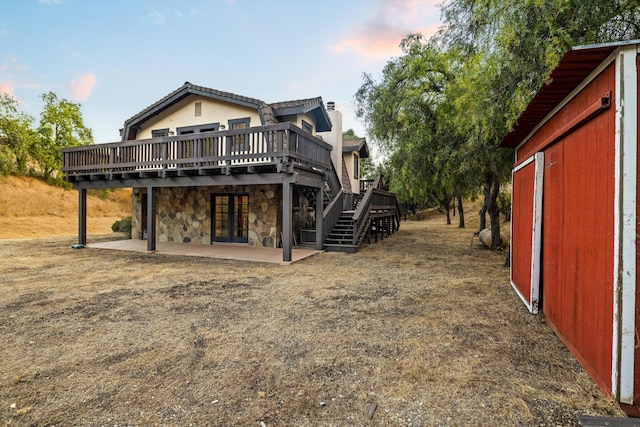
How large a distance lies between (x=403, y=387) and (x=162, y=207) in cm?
1245

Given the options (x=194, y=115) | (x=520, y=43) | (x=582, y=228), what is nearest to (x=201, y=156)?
(x=194, y=115)

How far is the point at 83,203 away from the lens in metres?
11.3

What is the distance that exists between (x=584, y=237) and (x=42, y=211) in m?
28.8

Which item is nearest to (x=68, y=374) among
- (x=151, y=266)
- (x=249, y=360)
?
(x=249, y=360)

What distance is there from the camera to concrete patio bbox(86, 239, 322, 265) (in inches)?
350

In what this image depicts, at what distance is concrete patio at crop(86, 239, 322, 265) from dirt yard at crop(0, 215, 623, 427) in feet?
8.71

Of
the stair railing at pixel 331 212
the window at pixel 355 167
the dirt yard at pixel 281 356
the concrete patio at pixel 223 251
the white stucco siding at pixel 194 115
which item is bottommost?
the dirt yard at pixel 281 356

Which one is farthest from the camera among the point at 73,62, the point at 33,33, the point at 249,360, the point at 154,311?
the point at 73,62

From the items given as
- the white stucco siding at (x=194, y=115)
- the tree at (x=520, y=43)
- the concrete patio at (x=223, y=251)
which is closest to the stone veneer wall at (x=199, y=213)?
the concrete patio at (x=223, y=251)

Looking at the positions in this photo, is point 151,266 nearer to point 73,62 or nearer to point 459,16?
point 459,16

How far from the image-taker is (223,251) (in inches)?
394

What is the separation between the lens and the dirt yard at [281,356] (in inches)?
89.1

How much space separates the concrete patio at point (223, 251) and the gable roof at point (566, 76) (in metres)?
6.09

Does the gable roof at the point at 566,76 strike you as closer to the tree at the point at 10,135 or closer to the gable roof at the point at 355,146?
the gable roof at the point at 355,146
